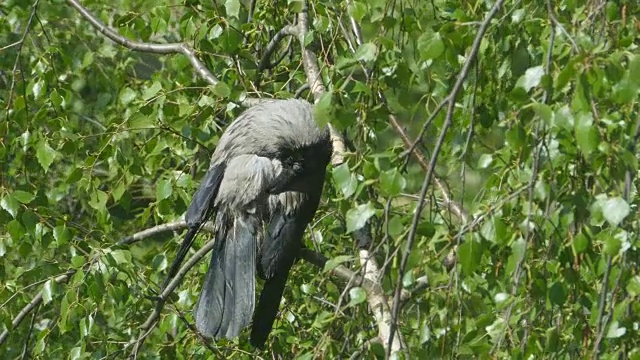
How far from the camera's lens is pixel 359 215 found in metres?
2.20

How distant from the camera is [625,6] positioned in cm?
234

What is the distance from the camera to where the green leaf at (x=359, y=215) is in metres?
2.19

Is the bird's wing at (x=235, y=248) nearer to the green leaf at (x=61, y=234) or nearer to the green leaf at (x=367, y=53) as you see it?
the green leaf at (x=61, y=234)

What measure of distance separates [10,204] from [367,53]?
4.73 feet

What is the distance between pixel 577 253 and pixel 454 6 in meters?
1.05

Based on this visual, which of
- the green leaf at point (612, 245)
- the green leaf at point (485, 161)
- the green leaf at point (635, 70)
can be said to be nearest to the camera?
the green leaf at point (635, 70)

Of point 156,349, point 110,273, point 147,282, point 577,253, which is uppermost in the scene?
point 577,253

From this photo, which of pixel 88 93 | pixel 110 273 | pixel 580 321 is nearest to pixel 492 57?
pixel 580 321

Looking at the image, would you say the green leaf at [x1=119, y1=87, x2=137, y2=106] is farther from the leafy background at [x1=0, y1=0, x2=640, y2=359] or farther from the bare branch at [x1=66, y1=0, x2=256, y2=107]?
the bare branch at [x1=66, y1=0, x2=256, y2=107]

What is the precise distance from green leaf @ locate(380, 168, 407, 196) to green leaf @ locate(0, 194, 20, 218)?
154 cm

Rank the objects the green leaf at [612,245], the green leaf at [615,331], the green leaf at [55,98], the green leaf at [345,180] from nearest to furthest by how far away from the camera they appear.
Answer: the green leaf at [612,245] < the green leaf at [615,331] < the green leaf at [345,180] < the green leaf at [55,98]

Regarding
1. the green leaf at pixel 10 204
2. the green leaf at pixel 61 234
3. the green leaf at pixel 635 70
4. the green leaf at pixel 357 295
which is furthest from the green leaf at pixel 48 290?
the green leaf at pixel 635 70

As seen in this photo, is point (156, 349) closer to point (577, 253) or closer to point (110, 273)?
point (110, 273)

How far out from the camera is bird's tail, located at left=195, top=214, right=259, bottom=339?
3.69 meters
